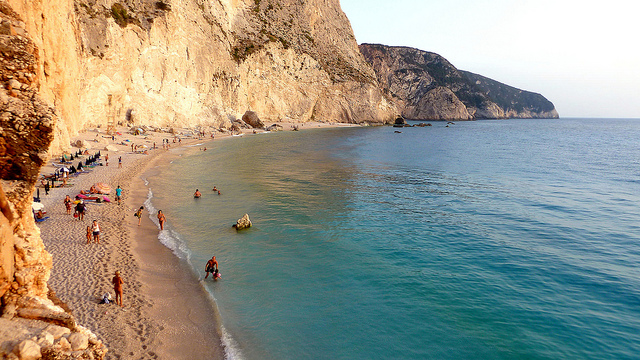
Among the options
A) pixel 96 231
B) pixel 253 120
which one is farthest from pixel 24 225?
pixel 253 120

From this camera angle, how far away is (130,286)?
14102 millimetres

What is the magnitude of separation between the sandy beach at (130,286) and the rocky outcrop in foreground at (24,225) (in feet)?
13.5

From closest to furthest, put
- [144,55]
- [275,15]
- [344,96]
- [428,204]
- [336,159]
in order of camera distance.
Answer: [428,204]
[336,159]
[144,55]
[275,15]
[344,96]

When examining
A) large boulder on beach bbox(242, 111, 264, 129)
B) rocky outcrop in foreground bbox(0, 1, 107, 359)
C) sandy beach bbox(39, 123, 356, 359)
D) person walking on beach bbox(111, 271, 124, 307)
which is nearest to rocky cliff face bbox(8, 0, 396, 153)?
rocky outcrop in foreground bbox(0, 1, 107, 359)

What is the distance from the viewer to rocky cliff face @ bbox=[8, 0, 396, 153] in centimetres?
3856

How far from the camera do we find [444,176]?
40.2m

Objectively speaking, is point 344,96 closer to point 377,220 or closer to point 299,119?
point 299,119

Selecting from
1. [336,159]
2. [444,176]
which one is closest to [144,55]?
[336,159]

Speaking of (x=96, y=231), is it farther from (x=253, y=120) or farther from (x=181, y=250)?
(x=253, y=120)

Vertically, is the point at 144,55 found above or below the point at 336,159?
above

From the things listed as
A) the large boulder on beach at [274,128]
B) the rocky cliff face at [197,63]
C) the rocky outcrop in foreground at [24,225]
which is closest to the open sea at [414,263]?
the rocky outcrop in foreground at [24,225]

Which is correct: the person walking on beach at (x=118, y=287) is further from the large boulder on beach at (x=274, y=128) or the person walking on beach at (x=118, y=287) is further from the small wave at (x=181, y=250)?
the large boulder on beach at (x=274, y=128)

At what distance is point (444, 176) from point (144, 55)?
54.7 metres

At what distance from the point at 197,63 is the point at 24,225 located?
7845 cm
